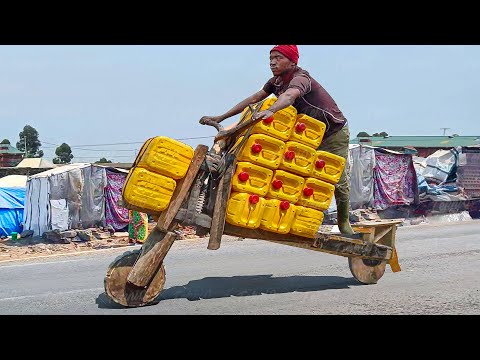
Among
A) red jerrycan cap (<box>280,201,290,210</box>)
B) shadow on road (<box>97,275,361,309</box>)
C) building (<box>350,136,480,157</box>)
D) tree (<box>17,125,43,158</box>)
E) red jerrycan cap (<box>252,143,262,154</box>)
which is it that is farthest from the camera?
tree (<box>17,125,43,158</box>)

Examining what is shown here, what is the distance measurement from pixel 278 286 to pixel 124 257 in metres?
1.89

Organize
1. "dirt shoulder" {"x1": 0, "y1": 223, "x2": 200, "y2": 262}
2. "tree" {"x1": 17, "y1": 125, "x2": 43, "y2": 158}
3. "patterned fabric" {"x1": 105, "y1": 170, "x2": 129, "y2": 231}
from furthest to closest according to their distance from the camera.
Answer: "tree" {"x1": 17, "y1": 125, "x2": 43, "y2": 158} < "patterned fabric" {"x1": 105, "y1": 170, "x2": 129, "y2": 231} < "dirt shoulder" {"x1": 0, "y1": 223, "x2": 200, "y2": 262}

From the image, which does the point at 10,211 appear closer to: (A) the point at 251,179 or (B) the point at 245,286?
(B) the point at 245,286

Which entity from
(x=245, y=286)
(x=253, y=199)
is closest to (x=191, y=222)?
(x=253, y=199)

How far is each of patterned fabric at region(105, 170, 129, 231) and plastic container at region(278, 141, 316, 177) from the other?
13212mm

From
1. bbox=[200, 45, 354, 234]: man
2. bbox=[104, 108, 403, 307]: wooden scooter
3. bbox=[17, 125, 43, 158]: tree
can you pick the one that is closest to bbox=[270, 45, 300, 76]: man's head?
bbox=[200, 45, 354, 234]: man

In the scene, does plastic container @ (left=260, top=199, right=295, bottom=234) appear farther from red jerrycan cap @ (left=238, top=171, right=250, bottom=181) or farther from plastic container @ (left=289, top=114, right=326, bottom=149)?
plastic container @ (left=289, top=114, right=326, bottom=149)

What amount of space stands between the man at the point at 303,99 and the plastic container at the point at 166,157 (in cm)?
76

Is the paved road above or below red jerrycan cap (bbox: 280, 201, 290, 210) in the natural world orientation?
below

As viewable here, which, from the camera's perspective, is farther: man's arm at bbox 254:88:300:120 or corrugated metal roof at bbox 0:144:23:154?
corrugated metal roof at bbox 0:144:23:154

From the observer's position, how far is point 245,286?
258 inches

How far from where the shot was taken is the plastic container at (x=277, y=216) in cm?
566

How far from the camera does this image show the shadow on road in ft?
19.9

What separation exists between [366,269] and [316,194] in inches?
46.7
